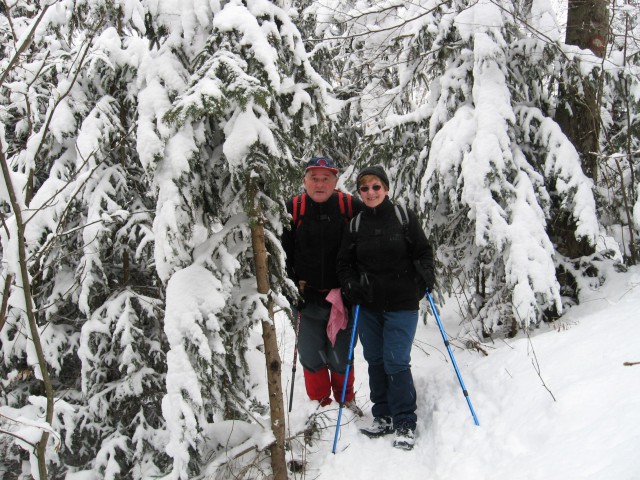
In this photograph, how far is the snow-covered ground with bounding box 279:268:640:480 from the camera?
8.91 ft

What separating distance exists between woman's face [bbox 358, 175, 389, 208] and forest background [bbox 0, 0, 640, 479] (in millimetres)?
640

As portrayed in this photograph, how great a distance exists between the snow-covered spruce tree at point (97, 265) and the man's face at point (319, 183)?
5.87 feet

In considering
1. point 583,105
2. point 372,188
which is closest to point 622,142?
point 583,105

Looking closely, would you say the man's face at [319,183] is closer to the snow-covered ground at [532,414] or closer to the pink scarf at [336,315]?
the pink scarf at [336,315]

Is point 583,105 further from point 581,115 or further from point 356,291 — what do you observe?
point 356,291

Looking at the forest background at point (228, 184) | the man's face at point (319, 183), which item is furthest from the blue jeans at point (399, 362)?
the man's face at point (319, 183)

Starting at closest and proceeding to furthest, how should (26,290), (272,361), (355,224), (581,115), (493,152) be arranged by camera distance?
(26,290)
(272,361)
(355,224)
(493,152)
(581,115)

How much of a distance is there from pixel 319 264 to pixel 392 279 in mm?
833

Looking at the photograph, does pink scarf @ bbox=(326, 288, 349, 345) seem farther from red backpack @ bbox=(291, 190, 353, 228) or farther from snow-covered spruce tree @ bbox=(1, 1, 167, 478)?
snow-covered spruce tree @ bbox=(1, 1, 167, 478)

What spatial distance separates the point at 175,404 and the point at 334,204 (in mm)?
2466

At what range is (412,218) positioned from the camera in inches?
170

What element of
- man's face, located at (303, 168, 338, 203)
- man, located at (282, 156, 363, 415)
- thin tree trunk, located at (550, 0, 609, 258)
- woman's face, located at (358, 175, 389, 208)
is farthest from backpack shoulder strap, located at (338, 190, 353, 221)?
thin tree trunk, located at (550, 0, 609, 258)

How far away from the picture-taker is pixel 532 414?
3.41m

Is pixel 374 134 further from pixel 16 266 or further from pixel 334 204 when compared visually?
pixel 16 266
